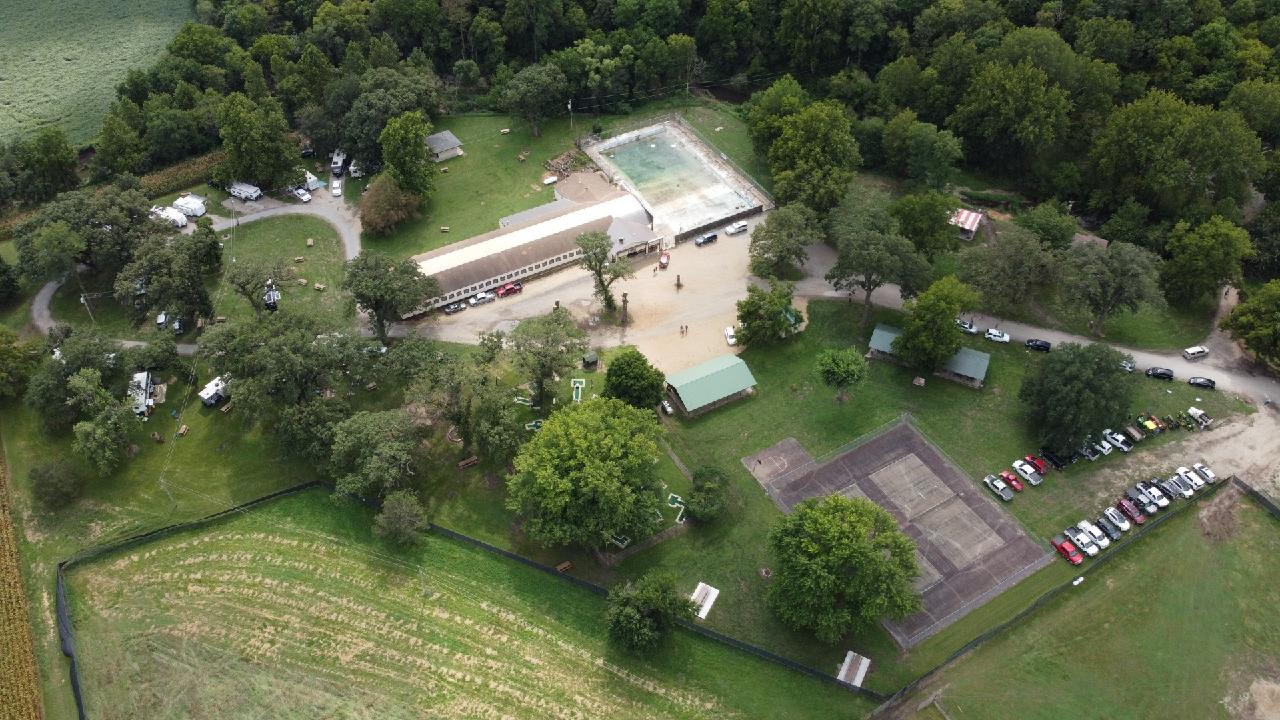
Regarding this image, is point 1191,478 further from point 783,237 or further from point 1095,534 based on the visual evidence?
point 783,237

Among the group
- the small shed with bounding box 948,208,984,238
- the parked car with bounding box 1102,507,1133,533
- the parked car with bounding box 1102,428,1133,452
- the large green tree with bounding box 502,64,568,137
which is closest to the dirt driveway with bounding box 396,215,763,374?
the small shed with bounding box 948,208,984,238

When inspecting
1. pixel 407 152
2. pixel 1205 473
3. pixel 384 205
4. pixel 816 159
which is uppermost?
pixel 816 159

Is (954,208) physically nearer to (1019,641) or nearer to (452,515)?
(1019,641)

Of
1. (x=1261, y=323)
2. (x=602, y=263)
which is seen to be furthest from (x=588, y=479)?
(x=1261, y=323)

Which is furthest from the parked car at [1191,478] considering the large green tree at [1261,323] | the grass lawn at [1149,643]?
the large green tree at [1261,323]

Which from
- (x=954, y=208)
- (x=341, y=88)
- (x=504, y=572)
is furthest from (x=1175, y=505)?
(x=341, y=88)

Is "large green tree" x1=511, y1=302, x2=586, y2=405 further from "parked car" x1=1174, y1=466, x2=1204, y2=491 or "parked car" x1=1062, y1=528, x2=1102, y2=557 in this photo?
"parked car" x1=1174, y1=466, x2=1204, y2=491
